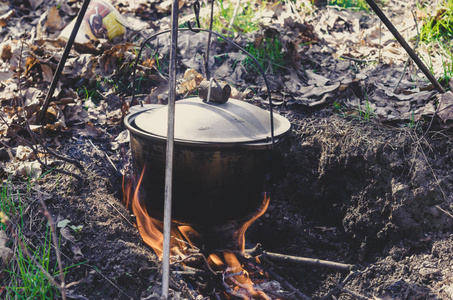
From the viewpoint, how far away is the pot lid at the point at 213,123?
1.93m

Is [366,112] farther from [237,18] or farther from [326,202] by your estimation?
[237,18]

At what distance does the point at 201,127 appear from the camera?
196 cm

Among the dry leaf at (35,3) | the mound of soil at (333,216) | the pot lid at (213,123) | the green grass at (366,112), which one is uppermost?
the dry leaf at (35,3)

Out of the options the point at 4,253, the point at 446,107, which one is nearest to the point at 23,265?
the point at 4,253

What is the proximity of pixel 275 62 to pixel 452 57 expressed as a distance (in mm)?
1445

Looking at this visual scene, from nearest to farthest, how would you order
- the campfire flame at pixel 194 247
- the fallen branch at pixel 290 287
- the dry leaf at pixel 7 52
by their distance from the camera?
the fallen branch at pixel 290 287 → the campfire flame at pixel 194 247 → the dry leaf at pixel 7 52

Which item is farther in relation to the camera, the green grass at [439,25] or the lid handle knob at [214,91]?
the green grass at [439,25]

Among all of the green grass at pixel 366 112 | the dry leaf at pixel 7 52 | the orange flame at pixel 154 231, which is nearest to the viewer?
the orange flame at pixel 154 231

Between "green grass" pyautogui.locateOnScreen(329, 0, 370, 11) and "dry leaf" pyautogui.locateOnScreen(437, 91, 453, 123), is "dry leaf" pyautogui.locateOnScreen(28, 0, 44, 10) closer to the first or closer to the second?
"green grass" pyautogui.locateOnScreen(329, 0, 370, 11)

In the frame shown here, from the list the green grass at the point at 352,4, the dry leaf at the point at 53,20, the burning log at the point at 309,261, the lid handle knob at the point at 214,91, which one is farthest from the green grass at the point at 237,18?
the burning log at the point at 309,261

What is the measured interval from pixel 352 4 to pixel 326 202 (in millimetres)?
3050

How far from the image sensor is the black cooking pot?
194 cm

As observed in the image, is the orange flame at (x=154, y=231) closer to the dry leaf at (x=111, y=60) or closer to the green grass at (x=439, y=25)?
the dry leaf at (x=111, y=60)

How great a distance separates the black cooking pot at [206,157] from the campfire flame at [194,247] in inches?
5.6
